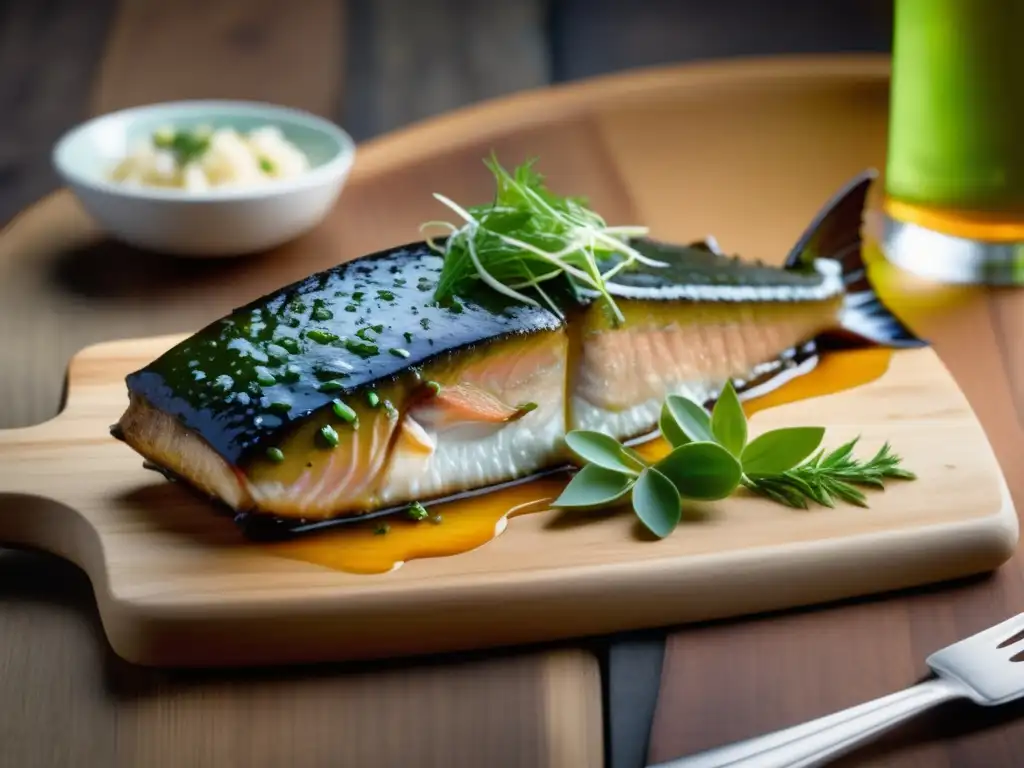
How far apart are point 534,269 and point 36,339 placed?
1.16 meters

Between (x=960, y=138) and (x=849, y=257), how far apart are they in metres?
0.42

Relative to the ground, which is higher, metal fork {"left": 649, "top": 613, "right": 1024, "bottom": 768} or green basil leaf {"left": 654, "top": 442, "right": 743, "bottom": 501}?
green basil leaf {"left": 654, "top": 442, "right": 743, "bottom": 501}

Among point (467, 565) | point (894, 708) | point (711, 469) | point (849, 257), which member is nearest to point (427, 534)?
point (467, 565)

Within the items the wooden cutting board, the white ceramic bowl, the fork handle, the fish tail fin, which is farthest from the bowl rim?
the fork handle

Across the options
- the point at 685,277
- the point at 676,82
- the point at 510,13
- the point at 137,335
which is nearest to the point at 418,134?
the point at 676,82

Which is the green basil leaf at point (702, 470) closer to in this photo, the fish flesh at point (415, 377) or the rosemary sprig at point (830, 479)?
the rosemary sprig at point (830, 479)

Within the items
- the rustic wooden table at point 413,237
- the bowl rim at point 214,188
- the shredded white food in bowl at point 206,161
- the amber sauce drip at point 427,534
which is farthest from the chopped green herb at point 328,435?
the shredded white food in bowl at point 206,161

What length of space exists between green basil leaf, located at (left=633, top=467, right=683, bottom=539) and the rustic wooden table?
18cm

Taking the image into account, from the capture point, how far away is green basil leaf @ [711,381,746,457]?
6.86ft

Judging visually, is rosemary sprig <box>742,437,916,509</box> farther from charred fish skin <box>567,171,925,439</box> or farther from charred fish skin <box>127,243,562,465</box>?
charred fish skin <box>127,243,562,465</box>

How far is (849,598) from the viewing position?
189 cm

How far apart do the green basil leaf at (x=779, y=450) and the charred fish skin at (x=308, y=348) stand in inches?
15.2

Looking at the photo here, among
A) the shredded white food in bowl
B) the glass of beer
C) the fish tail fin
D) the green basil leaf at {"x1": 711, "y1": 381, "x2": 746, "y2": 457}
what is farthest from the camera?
the shredded white food in bowl

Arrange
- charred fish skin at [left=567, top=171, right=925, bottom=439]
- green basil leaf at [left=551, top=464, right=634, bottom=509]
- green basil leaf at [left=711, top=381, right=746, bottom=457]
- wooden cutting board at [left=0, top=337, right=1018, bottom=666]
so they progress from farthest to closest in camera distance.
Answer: charred fish skin at [left=567, top=171, right=925, bottom=439], green basil leaf at [left=711, top=381, right=746, bottom=457], green basil leaf at [left=551, top=464, right=634, bottom=509], wooden cutting board at [left=0, top=337, right=1018, bottom=666]
